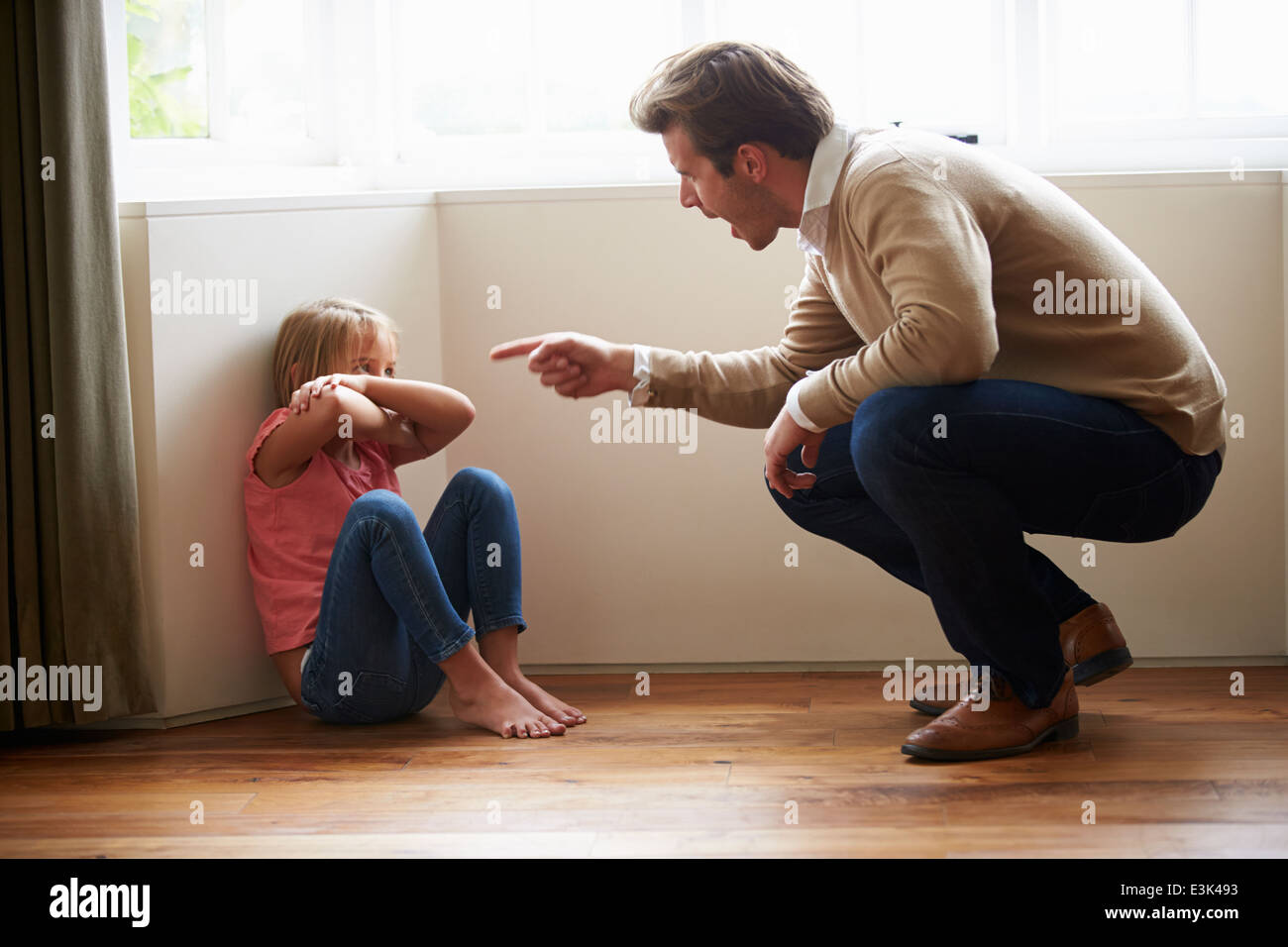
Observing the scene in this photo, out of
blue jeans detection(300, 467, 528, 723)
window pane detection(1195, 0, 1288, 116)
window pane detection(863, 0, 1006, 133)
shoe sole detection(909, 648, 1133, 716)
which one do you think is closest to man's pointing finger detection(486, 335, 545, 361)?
blue jeans detection(300, 467, 528, 723)

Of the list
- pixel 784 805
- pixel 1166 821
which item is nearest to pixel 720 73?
pixel 784 805

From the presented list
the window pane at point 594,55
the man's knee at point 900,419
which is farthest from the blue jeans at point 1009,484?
the window pane at point 594,55

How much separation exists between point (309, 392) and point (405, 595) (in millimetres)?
357

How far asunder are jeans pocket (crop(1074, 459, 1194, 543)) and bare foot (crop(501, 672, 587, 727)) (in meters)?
0.81

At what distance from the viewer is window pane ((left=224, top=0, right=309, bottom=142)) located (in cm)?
250

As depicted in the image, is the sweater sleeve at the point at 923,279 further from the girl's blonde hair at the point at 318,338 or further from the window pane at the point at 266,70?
the window pane at the point at 266,70

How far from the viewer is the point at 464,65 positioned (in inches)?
104

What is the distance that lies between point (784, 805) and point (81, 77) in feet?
4.75

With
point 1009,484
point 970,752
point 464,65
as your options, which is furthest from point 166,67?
point 970,752

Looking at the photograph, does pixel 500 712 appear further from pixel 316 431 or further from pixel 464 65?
pixel 464 65

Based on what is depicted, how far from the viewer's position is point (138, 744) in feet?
6.56

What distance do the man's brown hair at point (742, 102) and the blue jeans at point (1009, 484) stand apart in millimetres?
363

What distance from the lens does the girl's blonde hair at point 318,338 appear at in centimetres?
209

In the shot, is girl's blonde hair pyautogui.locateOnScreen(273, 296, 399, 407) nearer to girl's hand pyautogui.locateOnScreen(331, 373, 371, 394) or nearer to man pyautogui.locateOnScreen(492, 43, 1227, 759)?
girl's hand pyautogui.locateOnScreen(331, 373, 371, 394)
